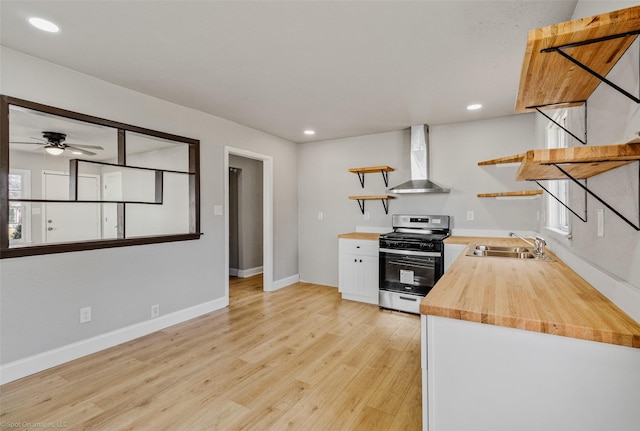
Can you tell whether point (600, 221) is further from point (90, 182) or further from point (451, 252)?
point (90, 182)

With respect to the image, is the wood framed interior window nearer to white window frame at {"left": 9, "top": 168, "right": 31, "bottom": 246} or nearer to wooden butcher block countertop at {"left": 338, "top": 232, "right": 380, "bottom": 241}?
white window frame at {"left": 9, "top": 168, "right": 31, "bottom": 246}

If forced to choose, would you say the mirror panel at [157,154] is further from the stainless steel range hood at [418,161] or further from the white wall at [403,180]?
the stainless steel range hood at [418,161]

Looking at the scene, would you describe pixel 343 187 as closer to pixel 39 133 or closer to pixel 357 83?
pixel 357 83

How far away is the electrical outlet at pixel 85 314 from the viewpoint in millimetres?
2578

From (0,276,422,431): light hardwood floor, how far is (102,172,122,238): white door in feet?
14.5

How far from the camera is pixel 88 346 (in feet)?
8.57

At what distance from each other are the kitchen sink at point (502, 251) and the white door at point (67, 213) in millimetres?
6268

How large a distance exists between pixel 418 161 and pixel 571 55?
3098 mm

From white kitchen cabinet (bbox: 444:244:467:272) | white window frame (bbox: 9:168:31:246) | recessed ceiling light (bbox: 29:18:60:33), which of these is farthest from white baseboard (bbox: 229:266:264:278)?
recessed ceiling light (bbox: 29:18:60:33)

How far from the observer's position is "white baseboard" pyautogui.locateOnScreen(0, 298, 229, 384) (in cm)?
223

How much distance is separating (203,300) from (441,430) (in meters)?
3.07

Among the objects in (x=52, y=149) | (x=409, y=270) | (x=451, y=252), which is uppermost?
(x=52, y=149)

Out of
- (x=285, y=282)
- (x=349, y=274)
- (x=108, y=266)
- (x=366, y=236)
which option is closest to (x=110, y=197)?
(x=285, y=282)

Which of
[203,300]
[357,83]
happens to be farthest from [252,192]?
[357,83]
